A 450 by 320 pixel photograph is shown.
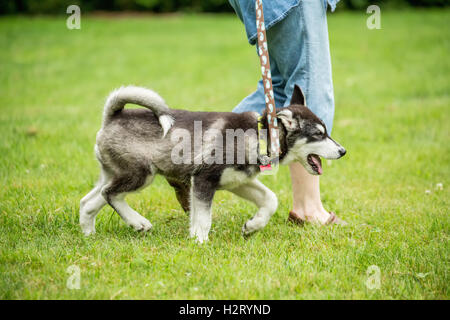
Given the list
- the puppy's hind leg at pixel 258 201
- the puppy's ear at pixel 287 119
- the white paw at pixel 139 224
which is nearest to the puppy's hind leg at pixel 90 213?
the white paw at pixel 139 224

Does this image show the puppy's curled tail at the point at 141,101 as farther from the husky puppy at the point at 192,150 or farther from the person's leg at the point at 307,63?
the person's leg at the point at 307,63

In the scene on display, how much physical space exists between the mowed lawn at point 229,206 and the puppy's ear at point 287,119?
912 millimetres

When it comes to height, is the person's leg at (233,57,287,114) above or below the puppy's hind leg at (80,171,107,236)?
above

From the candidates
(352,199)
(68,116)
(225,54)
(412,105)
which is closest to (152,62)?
(225,54)

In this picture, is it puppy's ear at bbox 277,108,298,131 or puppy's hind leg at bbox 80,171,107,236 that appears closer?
puppy's ear at bbox 277,108,298,131

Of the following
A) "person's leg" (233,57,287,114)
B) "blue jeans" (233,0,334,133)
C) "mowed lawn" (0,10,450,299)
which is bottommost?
"mowed lawn" (0,10,450,299)

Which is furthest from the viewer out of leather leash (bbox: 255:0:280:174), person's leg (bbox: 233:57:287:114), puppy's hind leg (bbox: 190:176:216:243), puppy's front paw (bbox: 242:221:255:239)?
person's leg (bbox: 233:57:287:114)

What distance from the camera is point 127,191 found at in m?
3.92

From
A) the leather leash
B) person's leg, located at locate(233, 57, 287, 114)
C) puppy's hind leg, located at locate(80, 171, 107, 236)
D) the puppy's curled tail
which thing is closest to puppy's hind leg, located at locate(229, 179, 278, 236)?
the leather leash

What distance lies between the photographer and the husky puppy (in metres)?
3.83

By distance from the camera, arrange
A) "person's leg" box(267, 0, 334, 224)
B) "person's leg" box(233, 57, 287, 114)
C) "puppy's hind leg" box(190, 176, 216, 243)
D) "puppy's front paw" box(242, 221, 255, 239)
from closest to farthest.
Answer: "puppy's hind leg" box(190, 176, 216, 243) < "person's leg" box(267, 0, 334, 224) < "puppy's front paw" box(242, 221, 255, 239) < "person's leg" box(233, 57, 287, 114)

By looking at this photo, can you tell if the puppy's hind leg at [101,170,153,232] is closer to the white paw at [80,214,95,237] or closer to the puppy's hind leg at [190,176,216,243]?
the white paw at [80,214,95,237]

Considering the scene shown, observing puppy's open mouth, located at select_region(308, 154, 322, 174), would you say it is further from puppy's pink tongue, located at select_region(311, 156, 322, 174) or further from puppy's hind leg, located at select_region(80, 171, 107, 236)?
puppy's hind leg, located at select_region(80, 171, 107, 236)

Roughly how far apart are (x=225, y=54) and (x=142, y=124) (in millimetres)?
10928
